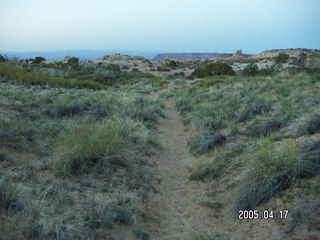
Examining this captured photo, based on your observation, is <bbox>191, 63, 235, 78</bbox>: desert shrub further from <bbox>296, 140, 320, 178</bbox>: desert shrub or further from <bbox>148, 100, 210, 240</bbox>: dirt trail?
<bbox>296, 140, 320, 178</bbox>: desert shrub

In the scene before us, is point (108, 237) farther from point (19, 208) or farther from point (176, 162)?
point (176, 162)

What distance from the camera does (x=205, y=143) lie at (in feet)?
24.6

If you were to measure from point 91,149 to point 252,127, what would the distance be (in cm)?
422

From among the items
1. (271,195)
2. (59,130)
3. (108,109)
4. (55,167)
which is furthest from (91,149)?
(108,109)

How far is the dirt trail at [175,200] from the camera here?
4.35 meters

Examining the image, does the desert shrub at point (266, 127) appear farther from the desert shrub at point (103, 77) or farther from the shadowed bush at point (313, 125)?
the desert shrub at point (103, 77)

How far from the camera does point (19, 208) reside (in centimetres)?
382

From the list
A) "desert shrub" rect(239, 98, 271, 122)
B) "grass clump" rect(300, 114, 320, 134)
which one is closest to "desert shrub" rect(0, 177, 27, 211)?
"grass clump" rect(300, 114, 320, 134)

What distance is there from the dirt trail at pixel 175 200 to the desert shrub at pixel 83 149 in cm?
123

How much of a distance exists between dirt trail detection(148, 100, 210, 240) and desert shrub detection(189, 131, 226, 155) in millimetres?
214

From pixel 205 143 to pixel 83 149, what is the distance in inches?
117

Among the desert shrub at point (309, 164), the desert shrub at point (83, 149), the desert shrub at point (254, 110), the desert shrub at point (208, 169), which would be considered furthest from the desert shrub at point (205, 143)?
the desert shrub at point (309, 164)

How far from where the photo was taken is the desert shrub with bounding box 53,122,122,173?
5.65 meters

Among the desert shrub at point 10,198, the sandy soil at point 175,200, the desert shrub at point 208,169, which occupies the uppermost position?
the desert shrub at point 10,198
